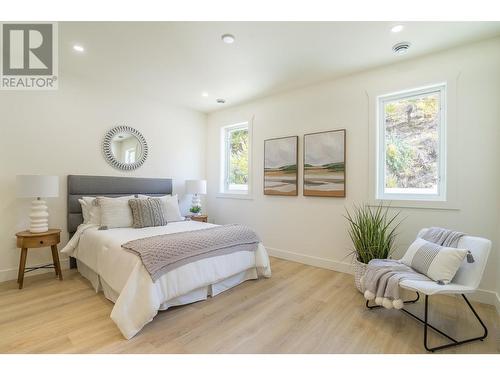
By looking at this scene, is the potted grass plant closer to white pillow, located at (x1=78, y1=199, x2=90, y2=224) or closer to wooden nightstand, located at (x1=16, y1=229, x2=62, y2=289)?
white pillow, located at (x1=78, y1=199, x2=90, y2=224)

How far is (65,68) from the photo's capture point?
118 inches

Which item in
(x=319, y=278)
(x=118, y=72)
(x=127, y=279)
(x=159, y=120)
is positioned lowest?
(x=319, y=278)

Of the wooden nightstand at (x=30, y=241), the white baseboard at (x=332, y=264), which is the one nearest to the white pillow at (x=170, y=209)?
the wooden nightstand at (x=30, y=241)

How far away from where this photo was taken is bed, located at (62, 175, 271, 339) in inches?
75.5

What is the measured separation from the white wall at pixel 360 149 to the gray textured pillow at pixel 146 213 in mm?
1532

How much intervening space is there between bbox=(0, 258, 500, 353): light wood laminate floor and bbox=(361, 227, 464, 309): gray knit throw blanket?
242 millimetres

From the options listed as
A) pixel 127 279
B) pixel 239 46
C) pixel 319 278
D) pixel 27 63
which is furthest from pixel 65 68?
pixel 319 278

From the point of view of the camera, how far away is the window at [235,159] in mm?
4434

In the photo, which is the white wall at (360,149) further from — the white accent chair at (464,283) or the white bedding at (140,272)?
the white bedding at (140,272)

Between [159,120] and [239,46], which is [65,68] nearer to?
[159,120]

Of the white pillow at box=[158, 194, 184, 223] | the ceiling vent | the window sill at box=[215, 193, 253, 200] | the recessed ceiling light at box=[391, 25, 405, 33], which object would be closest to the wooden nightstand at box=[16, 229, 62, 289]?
the white pillow at box=[158, 194, 184, 223]

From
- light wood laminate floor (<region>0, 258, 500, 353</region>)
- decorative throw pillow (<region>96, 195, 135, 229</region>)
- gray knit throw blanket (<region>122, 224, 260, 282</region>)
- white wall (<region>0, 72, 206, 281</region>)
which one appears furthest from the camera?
decorative throw pillow (<region>96, 195, 135, 229</region>)

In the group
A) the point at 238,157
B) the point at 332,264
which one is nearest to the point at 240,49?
the point at 238,157

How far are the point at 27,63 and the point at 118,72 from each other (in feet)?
2.89
